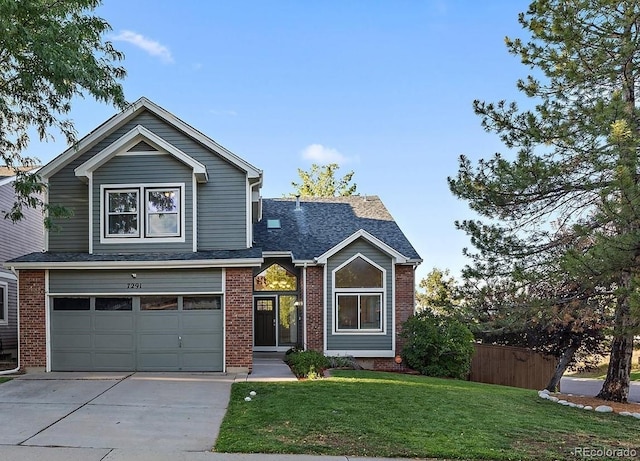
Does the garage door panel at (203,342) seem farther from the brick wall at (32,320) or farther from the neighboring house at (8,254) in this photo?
the neighboring house at (8,254)

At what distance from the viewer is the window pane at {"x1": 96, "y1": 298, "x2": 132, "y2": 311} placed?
13.6 meters

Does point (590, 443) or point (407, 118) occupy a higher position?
point (407, 118)

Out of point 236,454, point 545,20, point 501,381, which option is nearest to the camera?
point 236,454

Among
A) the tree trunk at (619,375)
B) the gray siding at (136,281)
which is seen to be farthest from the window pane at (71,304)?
the tree trunk at (619,375)

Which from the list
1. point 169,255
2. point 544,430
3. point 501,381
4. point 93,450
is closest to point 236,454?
point 93,450

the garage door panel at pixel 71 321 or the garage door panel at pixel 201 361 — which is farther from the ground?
the garage door panel at pixel 71 321

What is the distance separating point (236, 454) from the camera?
664cm

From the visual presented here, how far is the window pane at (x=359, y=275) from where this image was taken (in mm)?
16094

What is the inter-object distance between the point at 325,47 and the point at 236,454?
1479cm

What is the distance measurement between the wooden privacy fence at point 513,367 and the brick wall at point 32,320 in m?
14.5

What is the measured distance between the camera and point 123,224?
550 inches

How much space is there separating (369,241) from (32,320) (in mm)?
9901

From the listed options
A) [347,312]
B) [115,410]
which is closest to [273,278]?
[347,312]

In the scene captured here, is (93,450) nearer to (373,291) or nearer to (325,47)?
(373,291)
